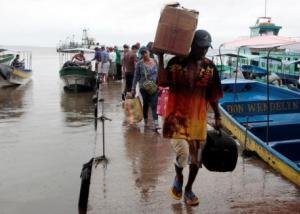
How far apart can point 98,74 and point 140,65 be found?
11.2m

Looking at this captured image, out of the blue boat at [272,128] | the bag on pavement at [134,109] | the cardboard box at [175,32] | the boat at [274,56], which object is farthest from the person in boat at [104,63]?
the cardboard box at [175,32]

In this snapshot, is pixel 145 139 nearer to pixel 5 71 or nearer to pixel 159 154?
pixel 159 154

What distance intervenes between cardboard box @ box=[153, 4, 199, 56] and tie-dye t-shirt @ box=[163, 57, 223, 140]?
225mm

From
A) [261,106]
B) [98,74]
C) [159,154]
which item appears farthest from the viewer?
[98,74]

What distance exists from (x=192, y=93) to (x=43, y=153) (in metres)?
6.36

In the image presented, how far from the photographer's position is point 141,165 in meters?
6.12

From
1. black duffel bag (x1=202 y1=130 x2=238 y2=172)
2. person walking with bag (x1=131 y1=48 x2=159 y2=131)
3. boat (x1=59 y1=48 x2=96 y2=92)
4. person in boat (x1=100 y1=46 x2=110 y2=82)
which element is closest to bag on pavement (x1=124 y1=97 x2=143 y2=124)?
person walking with bag (x1=131 y1=48 x2=159 y2=131)

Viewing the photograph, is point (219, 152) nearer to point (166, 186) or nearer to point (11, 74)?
point (166, 186)

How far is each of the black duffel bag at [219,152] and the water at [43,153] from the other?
9.79ft

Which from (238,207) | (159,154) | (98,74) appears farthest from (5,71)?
(238,207)

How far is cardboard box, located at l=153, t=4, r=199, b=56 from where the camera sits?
12.4ft

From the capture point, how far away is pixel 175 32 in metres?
3.76

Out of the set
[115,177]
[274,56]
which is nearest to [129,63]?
[115,177]

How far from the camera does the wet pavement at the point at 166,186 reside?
14.9 feet
